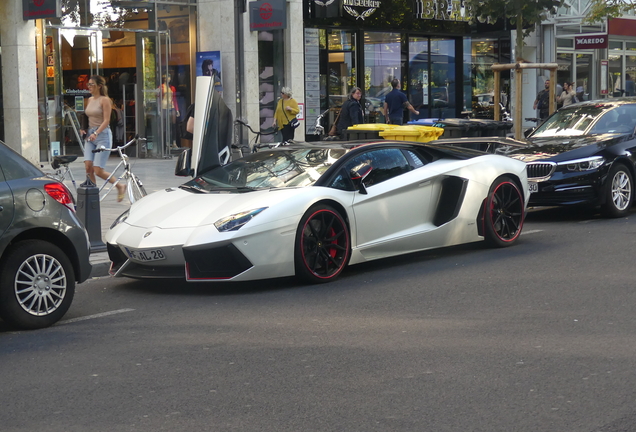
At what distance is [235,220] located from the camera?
25.0 feet

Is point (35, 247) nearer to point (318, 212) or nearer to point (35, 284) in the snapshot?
point (35, 284)

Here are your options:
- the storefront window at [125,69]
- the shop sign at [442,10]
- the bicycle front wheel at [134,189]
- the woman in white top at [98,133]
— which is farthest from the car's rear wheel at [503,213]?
the shop sign at [442,10]

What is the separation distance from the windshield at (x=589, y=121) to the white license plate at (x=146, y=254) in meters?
7.55

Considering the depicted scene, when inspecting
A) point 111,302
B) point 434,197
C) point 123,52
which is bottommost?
point 111,302

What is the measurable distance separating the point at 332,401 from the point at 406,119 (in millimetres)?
24627

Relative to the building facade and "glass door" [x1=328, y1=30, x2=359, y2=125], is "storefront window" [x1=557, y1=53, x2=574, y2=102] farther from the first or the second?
"glass door" [x1=328, y1=30, x2=359, y2=125]

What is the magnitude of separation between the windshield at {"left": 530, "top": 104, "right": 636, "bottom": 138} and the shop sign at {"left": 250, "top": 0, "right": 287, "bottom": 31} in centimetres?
1005

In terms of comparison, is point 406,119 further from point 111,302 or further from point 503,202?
point 111,302

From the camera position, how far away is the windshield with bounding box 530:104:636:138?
43.1 ft

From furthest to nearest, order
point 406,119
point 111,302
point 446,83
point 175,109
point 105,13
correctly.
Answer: point 446,83 < point 406,119 < point 175,109 < point 105,13 < point 111,302

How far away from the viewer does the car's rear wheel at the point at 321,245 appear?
25.8ft

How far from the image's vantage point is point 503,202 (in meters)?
9.74

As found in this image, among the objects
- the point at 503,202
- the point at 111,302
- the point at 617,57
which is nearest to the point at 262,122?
the point at 503,202

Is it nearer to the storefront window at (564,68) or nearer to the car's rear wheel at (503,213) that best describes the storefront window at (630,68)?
the storefront window at (564,68)
